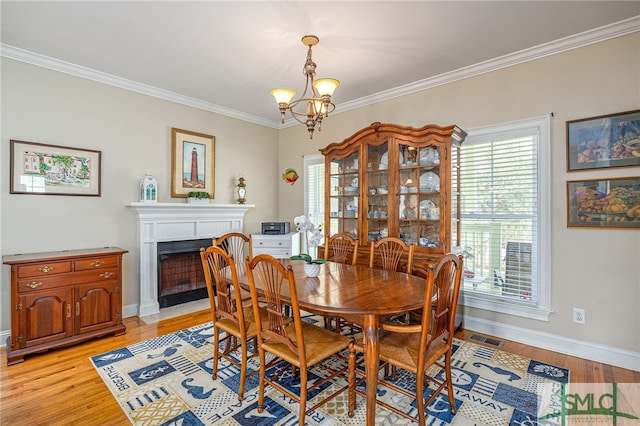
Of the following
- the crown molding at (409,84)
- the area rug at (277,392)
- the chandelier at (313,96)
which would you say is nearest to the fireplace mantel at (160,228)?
the area rug at (277,392)

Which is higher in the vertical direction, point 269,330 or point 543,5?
point 543,5

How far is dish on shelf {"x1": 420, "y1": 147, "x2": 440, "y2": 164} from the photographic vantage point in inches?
128

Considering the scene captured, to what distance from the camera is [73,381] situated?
7.77 ft

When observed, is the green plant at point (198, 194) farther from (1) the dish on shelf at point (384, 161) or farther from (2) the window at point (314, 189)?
(1) the dish on shelf at point (384, 161)

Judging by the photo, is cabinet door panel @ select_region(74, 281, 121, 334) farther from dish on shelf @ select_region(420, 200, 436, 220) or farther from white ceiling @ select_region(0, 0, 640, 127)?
dish on shelf @ select_region(420, 200, 436, 220)

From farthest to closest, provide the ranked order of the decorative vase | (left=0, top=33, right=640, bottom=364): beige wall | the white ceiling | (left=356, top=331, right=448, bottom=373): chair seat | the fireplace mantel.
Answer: the fireplace mantel < (left=0, top=33, right=640, bottom=364): beige wall < the decorative vase < the white ceiling < (left=356, top=331, right=448, bottom=373): chair seat

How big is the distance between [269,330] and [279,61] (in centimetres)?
256

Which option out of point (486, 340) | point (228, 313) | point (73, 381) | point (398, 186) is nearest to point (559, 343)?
point (486, 340)

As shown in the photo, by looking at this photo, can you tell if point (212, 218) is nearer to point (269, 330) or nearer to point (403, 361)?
point (269, 330)

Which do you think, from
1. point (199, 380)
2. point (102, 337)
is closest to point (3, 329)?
point (102, 337)

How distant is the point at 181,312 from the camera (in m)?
3.95

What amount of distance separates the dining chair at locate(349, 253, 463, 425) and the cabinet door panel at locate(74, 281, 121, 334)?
A: 265 centimetres

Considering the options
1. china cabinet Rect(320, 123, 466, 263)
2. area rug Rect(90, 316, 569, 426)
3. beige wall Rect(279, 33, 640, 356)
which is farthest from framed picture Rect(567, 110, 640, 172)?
area rug Rect(90, 316, 569, 426)

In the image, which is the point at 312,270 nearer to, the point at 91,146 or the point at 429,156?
the point at 429,156
